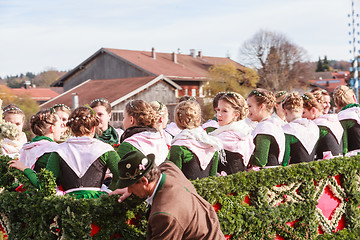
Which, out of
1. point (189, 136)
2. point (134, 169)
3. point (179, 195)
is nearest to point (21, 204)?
point (134, 169)

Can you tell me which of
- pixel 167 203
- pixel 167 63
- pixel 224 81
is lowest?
pixel 167 203

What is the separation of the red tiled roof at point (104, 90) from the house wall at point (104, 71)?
9.19 feet

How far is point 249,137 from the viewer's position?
5316mm

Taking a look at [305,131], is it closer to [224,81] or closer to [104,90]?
[104,90]

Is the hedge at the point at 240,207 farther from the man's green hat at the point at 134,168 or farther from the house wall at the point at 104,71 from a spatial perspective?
the house wall at the point at 104,71

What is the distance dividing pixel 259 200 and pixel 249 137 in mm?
835

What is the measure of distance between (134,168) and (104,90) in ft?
123

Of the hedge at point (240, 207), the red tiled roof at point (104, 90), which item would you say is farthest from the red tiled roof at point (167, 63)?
the hedge at point (240, 207)

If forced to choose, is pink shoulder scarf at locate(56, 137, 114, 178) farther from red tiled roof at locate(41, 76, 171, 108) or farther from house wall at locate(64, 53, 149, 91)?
house wall at locate(64, 53, 149, 91)

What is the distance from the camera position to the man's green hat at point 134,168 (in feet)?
10.6

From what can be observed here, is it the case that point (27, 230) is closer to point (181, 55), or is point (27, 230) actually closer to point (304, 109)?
point (304, 109)

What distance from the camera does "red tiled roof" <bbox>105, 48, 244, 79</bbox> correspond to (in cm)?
4650

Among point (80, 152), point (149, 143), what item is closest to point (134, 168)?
Result: point (80, 152)

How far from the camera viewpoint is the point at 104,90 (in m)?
39.8
